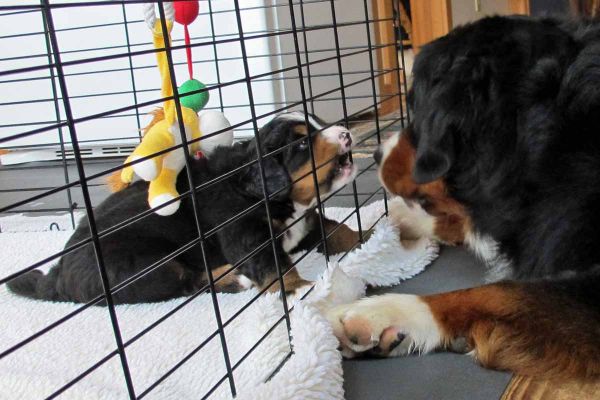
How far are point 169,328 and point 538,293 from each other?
0.74 meters

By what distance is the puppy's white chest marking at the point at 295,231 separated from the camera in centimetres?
160

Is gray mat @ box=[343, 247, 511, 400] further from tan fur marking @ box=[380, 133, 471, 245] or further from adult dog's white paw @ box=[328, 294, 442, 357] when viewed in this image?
tan fur marking @ box=[380, 133, 471, 245]

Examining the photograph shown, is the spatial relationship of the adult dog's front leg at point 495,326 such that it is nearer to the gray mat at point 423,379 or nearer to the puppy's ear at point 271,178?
the gray mat at point 423,379

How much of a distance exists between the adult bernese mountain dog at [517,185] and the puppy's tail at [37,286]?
87cm

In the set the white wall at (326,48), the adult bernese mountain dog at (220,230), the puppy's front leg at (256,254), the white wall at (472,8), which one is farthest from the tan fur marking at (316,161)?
the white wall at (472,8)

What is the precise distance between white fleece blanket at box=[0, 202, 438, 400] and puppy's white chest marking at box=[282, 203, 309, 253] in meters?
0.06

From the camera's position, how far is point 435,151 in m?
1.11

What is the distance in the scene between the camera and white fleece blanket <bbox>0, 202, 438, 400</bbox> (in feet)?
3.27

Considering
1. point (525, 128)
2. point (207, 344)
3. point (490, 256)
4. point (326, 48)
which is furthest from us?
point (326, 48)

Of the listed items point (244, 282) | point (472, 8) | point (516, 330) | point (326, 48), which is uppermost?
point (472, 8)

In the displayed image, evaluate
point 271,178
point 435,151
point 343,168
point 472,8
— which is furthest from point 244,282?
point 472,8

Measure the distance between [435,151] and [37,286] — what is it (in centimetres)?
111

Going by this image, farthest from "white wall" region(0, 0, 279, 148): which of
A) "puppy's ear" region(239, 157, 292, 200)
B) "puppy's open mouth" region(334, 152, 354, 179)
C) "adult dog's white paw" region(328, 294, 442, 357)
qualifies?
"adult dog's white paw" region(328, 294, 442, 357)

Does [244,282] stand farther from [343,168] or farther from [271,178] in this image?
[343,168]
